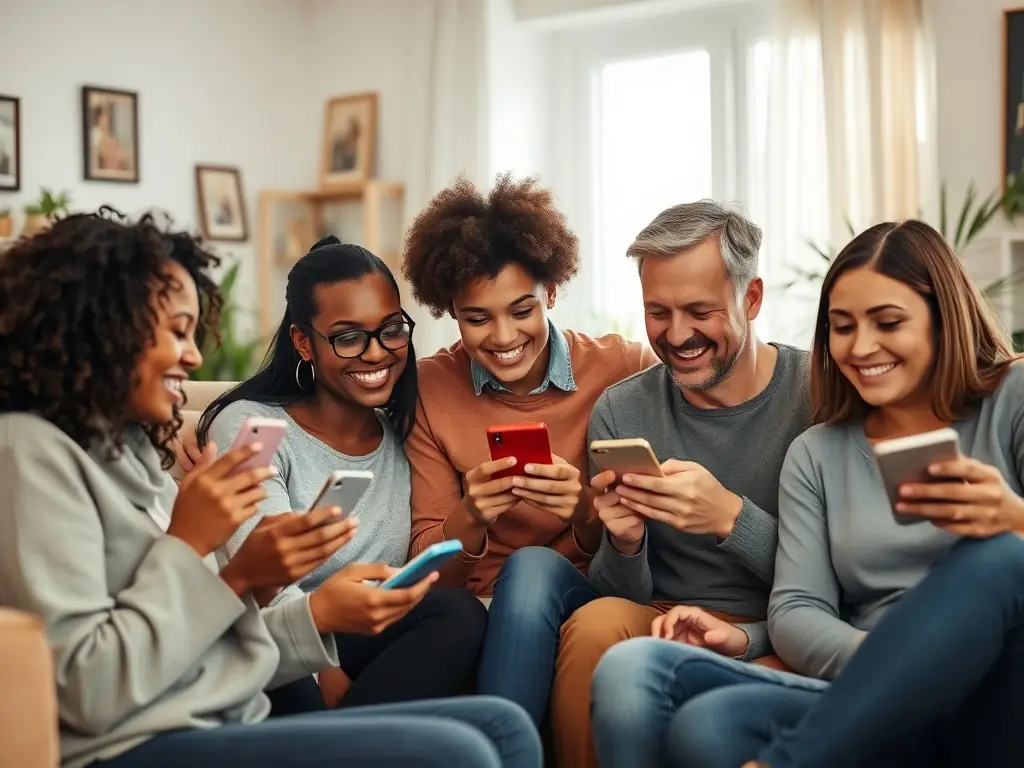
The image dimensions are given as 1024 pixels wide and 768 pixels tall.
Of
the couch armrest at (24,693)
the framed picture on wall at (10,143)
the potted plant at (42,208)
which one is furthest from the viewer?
the framed picture on wall at (10,143)

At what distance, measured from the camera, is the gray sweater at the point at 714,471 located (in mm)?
2225

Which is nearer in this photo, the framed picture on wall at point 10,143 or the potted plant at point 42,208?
the potted plant at point 42,208

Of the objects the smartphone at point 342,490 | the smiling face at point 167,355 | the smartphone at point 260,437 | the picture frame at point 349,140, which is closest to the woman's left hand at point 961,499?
the smartphone at point 342,490

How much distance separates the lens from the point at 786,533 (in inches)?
80.7

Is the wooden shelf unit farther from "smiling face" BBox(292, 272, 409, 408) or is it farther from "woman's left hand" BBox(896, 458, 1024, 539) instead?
"woman's left hand" BBox(896, 458, 1024, 539)

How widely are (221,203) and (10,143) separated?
3.51 ft

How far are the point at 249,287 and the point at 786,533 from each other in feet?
14.3

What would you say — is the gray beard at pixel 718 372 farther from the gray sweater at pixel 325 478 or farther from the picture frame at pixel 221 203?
the picture frame at pixel 221 203

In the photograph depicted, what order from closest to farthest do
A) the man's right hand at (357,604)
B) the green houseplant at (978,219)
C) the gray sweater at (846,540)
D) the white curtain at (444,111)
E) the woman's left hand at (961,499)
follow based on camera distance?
1. the woman's left hand at (961,499)
2. the man's right hand at (357,604)
3. the gray sweater at (846,540)
4. the green houseplant at (978,219)
5. the white curtain at (444,111)

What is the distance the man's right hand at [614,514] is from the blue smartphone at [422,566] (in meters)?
0.41

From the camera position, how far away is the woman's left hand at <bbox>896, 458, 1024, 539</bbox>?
164 centimetres

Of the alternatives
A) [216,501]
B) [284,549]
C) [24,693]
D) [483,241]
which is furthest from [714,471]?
[24,693]

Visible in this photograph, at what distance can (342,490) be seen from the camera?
174cm

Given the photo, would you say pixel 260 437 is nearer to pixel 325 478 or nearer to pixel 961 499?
pixel 325 478
